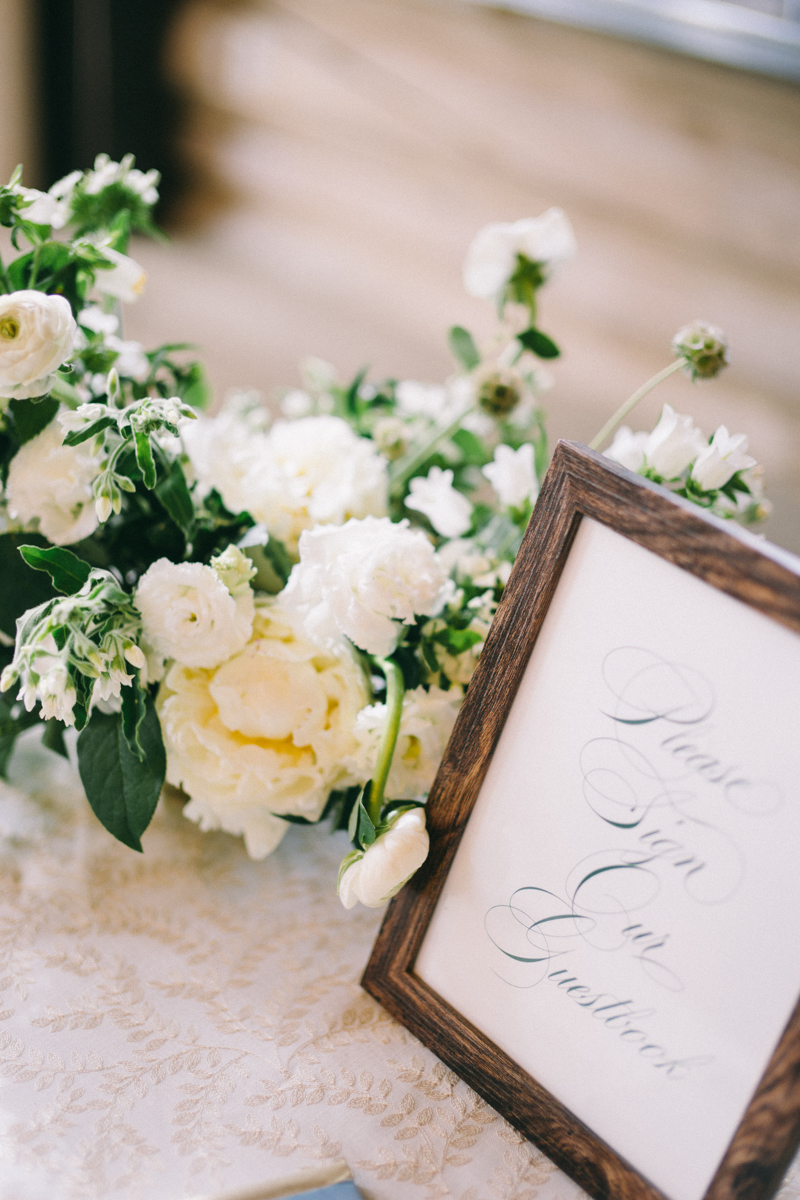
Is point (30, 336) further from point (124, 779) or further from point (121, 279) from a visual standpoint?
point (124, 779)

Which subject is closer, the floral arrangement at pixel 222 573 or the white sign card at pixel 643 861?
the white sign card at pixel 643 861

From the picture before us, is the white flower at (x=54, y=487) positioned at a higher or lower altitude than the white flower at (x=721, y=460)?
lower

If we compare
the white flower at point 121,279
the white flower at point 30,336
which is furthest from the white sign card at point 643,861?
the white flower at point 121,279

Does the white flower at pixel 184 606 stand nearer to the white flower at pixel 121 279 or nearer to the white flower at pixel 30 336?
the white flower at pixel 30 336

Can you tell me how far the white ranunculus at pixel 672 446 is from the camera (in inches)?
24.0

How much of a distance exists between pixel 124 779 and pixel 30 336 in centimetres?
31

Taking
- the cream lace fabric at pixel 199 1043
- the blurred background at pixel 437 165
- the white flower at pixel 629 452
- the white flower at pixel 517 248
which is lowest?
the cream lace fabric at pixel 199 1043

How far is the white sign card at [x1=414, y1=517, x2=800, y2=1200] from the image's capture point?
0.44 m

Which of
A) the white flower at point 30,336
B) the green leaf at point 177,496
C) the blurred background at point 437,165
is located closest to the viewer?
the white flower at point 30,336

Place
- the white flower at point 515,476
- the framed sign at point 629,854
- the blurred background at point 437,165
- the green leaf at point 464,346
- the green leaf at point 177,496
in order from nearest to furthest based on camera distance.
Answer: the framed sign at point 629,854, the green leaf at point 177,496, the white flower at point 515,476, the green leaf at point 464,346, the blurred background at point 437,165

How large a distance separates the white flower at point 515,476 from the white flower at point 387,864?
316mm

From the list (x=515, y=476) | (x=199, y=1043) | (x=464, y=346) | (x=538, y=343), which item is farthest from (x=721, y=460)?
(x=199, y=1043)

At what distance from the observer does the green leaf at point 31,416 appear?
2.06 ft

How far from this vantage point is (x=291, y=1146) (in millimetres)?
518
